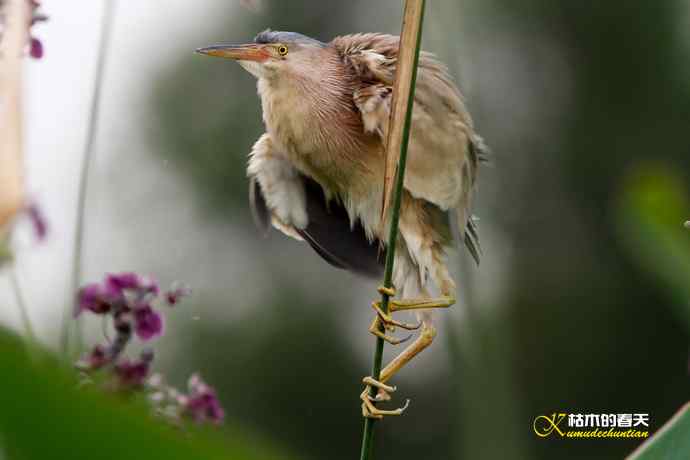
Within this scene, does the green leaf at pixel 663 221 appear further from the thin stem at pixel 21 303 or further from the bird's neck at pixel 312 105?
the bird's neck at pixel 312 105

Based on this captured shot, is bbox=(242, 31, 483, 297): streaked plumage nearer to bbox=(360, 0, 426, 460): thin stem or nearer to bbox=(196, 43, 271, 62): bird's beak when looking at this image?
bbox=(196, 43, 271, 62): bird's beak

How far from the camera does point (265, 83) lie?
87.7 inches

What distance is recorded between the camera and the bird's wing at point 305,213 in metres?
2.19

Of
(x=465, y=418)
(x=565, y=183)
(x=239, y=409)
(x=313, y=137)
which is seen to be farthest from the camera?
(x=565, y=183)

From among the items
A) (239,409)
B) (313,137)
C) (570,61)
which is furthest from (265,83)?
(570,61)

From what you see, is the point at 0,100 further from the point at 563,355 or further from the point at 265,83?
the point at 563,355

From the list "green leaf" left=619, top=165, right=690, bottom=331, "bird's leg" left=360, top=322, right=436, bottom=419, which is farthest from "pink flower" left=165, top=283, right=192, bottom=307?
"bird's leg" left=360, top=322, right=436, bottom=419

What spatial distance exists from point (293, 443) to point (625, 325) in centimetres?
286

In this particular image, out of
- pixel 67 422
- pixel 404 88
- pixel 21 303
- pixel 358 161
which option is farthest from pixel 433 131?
pixel 67 422

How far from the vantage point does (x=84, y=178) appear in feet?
3.18

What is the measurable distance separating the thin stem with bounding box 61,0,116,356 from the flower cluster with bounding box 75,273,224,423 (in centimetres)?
2

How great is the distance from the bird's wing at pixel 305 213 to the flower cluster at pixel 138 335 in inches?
46.6

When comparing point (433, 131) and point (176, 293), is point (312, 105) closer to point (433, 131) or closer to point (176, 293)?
point (433, 131)

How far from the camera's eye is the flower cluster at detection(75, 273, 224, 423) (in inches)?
34.5
